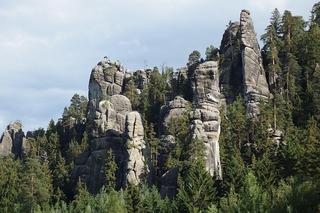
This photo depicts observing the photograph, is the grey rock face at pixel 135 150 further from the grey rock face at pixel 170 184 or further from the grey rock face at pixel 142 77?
the grey rock face at pixel 142 77

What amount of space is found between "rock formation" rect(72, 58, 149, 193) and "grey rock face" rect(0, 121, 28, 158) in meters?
17.4

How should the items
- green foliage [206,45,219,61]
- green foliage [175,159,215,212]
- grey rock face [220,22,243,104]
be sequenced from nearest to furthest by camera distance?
green foliage [175,159,215,212]
grey rock face [220,22,243,104]
green foliage [206,45,219,61]

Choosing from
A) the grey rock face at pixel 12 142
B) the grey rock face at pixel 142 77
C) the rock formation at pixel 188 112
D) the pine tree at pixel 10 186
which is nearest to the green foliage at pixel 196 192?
the rock formation at pixel 188 112

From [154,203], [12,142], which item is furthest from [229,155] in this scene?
[12,142]

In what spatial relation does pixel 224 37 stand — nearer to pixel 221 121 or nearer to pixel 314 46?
pixel 314 46

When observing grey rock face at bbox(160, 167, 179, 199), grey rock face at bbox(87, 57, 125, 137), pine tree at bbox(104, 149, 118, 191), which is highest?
grey rock face at bbox(87, 57, 125, 137)

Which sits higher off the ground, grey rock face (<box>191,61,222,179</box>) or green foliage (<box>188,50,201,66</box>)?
green foliage (<box>188,50,201,66</box>)

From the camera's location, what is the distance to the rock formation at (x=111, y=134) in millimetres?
87812

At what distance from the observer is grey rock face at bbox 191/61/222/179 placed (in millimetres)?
80875

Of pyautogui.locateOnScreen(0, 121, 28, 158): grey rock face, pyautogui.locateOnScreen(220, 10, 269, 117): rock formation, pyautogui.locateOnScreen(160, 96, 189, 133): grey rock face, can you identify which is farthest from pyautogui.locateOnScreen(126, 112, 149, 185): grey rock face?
pyautogui.locateOnScreen(0, 121, 28, 158): grey rock face

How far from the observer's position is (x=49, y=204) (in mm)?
90188

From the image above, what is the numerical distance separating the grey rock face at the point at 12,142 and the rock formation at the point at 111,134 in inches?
685

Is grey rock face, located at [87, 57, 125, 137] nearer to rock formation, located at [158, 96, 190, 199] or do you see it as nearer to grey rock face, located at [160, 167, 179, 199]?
rock formation, located at [158, 96, 190, 199]

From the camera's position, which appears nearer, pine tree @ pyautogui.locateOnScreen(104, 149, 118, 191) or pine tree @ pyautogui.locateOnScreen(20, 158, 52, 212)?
pine tree @ pyautogui.locateOnScreen(20, 158, 52, 212)
